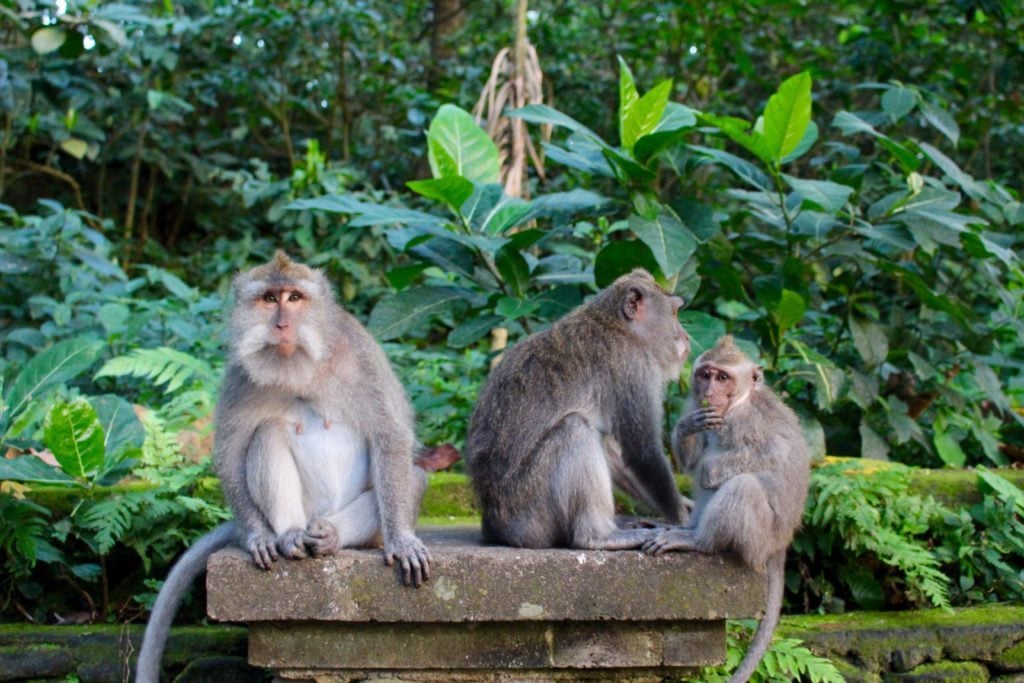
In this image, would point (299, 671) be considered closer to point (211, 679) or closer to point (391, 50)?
point (211, 679)

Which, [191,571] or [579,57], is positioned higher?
[579,57]

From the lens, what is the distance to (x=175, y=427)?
18.7ft

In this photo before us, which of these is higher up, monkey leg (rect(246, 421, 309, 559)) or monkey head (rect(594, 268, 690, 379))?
monkey head (rect(594, 268, 690, 379))

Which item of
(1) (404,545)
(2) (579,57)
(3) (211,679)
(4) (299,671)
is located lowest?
(3) (211,679)

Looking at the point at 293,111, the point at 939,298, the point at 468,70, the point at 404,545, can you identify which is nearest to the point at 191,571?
the point at 404,545

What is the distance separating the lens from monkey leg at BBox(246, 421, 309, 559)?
3.95 meters

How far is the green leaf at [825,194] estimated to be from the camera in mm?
5238

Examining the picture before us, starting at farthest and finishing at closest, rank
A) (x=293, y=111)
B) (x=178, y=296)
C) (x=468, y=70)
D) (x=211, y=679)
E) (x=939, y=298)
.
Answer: (x=293, y=111) → (x=468, y=70) → (x=178, y=296) → (x=939, y=298) → (x=211, y=679)

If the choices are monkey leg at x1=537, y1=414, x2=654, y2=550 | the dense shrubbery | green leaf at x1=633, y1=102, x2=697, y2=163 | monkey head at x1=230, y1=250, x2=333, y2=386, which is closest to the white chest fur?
monkey head at x1=230, y1=250, x2=333, y2=386

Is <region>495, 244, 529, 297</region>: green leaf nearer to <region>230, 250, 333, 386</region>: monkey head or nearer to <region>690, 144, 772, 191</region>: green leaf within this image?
<region>690, 144, 772, 191</region>: green leaf

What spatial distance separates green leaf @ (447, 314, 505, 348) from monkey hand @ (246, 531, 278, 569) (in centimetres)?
166

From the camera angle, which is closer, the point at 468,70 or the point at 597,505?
the point at 597,505

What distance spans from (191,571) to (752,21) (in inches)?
338

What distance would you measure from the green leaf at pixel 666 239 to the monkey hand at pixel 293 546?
2.04 metres
